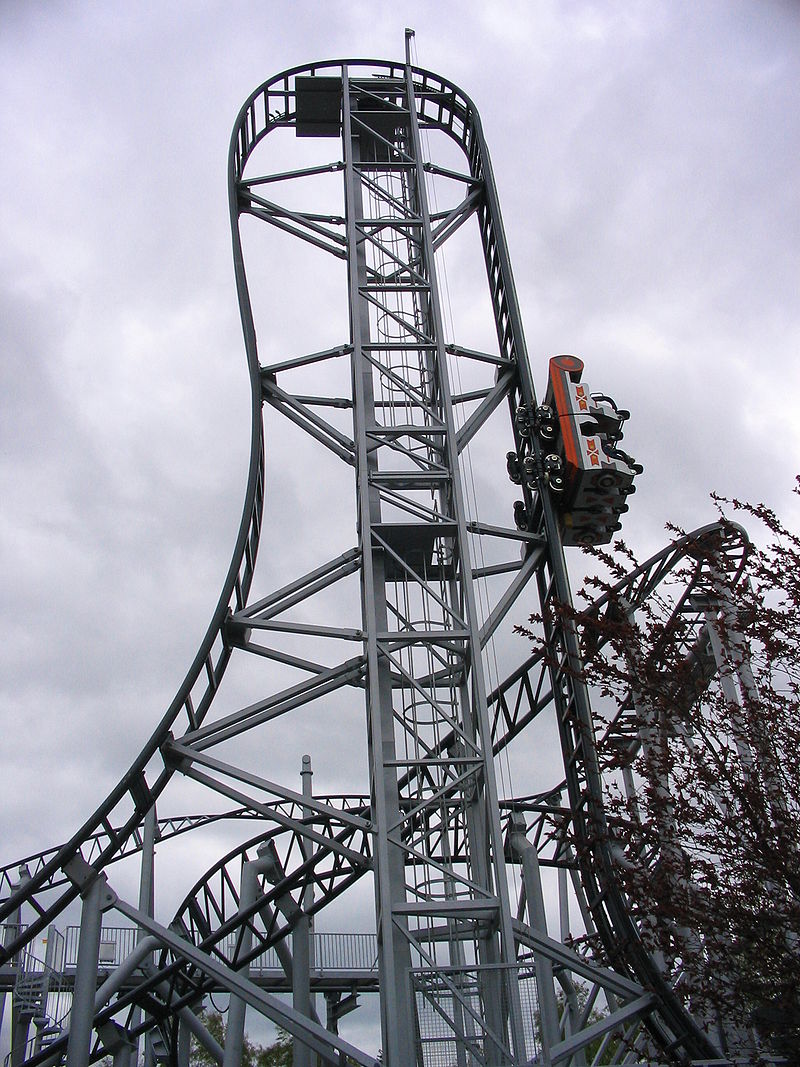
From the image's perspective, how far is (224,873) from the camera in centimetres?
2236

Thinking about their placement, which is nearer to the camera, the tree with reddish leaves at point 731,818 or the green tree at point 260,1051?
the tree with reddish leaves at point 731,818

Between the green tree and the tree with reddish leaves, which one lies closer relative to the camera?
the tree with reddish leaves

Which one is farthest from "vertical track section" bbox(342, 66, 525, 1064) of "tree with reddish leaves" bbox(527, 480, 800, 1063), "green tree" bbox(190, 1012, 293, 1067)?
"green tree" bbox(190, 1012, 293, 1067)

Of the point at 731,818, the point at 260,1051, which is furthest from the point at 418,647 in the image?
the point at 260,1051

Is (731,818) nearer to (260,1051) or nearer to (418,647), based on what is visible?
(418,647)

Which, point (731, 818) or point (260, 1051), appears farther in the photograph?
point (260, 1051)

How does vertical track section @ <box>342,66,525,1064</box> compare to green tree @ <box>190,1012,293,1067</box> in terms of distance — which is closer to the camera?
vertical track section @ <box>342,66,525,1064</box>

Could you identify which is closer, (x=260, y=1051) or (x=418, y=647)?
(x=418, y=647)

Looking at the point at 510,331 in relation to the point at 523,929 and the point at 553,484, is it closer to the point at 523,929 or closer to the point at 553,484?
the point at 553,484

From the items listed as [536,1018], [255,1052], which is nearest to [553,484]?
[536,1018]

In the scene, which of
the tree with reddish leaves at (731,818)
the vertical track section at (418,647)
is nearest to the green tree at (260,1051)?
the vertical track section at (418,647)

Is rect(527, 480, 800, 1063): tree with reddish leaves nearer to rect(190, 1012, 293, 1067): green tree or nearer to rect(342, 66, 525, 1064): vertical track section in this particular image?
rect(342, 66, 525, 1064): vertical track section

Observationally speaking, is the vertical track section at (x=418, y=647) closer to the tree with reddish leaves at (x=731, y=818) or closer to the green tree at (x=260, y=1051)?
the tree with reddish leaves at (x=731, y=818)

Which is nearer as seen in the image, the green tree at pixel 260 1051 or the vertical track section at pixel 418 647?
the vertical track section at pixel 418 647
